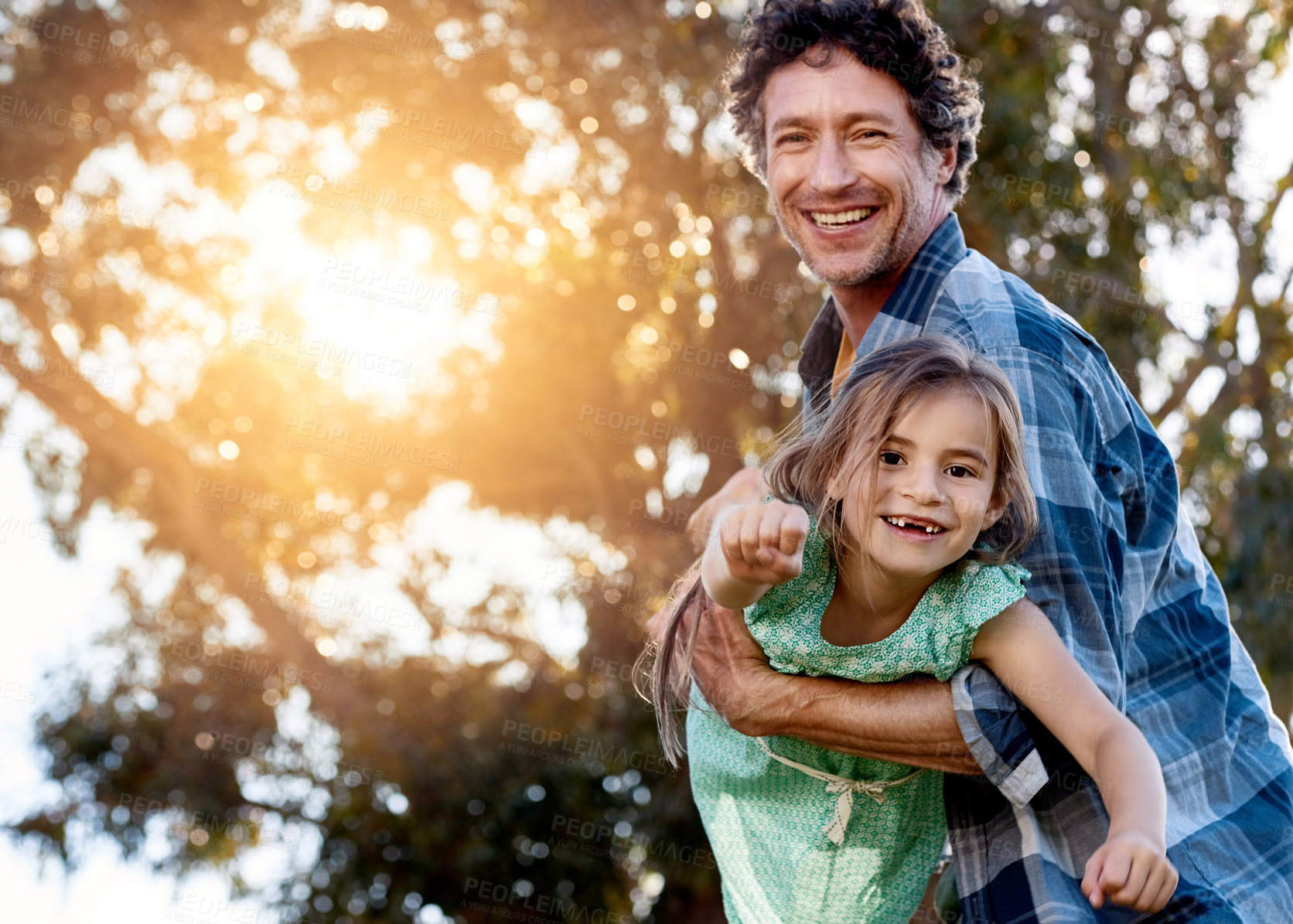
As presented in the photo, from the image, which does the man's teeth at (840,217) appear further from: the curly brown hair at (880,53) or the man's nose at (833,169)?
the curly brown hair at (880,53)

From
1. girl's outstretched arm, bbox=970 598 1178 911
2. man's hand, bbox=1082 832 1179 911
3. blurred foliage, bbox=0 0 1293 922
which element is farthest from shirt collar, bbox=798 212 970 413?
blurred foliage, bbox=0 0 1293 922

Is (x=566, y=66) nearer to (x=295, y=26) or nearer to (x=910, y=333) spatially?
(x=295, y=26)

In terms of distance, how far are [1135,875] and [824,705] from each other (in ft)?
1.51

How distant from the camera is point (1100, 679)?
1600 mm

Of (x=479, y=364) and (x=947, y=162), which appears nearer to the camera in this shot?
(x=947, y=162)

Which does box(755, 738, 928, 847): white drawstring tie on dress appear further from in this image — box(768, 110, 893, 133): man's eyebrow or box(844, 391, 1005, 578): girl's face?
box(768, 110, 893, 133): man's eyebrow

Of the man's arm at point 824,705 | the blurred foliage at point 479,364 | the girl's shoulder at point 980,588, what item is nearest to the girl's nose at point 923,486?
the girl's shoulder at point 980,588

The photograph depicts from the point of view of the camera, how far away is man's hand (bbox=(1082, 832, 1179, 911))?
1415 mm

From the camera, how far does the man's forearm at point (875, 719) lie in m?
1.63

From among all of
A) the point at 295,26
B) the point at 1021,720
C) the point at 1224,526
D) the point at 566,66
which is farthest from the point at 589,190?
the point at 1021,720

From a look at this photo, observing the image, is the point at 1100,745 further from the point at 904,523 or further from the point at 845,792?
the point at 845,792

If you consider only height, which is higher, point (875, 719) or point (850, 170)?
point (850, 170)

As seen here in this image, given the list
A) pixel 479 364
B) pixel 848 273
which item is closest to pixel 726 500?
pixel 848 273

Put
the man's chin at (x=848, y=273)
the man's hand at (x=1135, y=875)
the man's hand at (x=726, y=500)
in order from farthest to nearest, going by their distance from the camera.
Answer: the man's chin at (x=848, y=273)
the man's hand at (x=726, y=500)
the man's hand at (x=1135, y=875)
